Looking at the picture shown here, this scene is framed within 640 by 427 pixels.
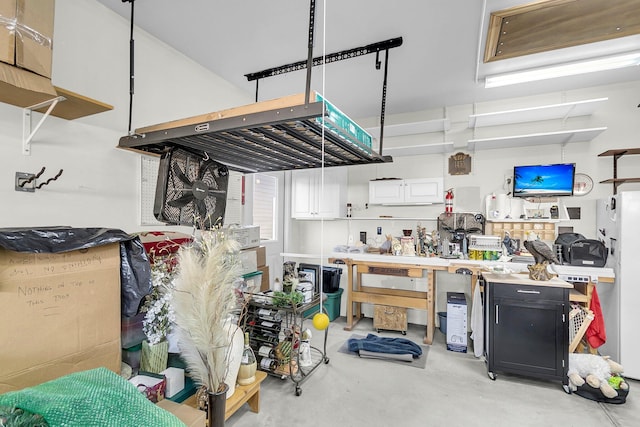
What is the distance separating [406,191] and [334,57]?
85.8 inches

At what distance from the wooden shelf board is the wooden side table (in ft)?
5.99

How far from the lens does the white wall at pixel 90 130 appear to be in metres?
1.82

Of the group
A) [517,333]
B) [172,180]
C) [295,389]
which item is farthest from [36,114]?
[517,333]

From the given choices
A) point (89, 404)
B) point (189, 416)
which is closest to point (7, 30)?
point (89, 404)

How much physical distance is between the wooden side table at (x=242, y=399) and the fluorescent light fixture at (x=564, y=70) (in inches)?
145

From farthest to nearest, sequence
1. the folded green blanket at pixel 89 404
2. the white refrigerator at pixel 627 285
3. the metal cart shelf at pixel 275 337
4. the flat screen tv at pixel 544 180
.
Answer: the flat screen tv at pixel 544 180, the white refrigerator at pixel 627 285, the metal cart shelf at pixel 275 337, the folded green blanket at pixel 89 404

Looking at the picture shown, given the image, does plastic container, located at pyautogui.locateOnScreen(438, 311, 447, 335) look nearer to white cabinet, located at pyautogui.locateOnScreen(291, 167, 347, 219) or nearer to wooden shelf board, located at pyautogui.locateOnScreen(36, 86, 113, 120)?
white cabinet, located at pyautogui.locateOnScreen(291, 167, 347, 219)

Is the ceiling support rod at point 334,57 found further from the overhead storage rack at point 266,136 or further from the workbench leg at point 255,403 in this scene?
the workbench leg at point 255,403

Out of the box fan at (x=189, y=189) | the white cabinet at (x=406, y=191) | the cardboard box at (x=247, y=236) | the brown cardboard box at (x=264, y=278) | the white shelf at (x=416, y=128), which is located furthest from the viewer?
the white cabinet at (x=406, y=191)

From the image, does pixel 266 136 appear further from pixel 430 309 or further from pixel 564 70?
pixel 564 70

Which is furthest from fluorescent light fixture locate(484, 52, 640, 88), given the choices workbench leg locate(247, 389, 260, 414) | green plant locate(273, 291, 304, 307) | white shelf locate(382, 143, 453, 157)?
workbench leg locate(247, 389, 260, 414)

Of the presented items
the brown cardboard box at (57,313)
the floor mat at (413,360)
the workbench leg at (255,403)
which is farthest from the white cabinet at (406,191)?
the brown cardboard box at (57,313)

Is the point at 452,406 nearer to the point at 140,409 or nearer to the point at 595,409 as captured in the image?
the point at 595,409

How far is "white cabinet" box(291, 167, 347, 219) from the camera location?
4.66 m
